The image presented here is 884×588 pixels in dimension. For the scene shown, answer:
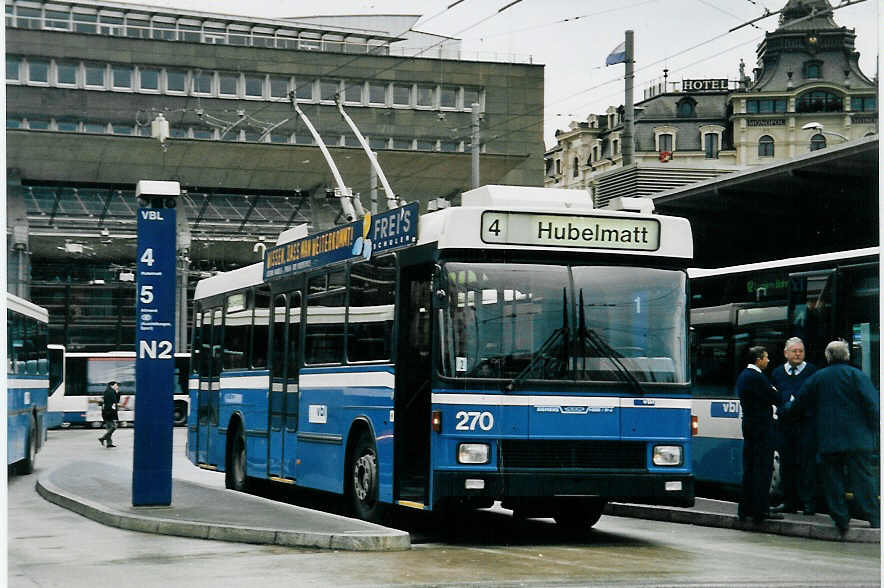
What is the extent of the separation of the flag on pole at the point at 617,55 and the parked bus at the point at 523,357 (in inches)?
647

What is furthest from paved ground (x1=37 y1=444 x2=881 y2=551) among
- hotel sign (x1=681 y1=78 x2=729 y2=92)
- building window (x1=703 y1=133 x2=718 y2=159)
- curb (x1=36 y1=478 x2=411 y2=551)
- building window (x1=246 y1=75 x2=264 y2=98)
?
building window (x1=703 y1=133 x2=718 y2=159)

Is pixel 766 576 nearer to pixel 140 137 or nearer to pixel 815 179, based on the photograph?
pixel 815 179

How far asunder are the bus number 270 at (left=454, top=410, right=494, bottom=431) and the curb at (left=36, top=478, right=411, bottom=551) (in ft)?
3.15

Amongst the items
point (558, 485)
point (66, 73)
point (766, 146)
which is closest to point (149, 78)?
point (66, 73)

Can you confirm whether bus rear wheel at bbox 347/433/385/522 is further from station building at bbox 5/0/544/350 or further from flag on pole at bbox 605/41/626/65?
station building at bbox 5/0/544/350

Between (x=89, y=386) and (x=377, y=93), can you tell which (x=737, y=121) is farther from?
(x=89, y=386)

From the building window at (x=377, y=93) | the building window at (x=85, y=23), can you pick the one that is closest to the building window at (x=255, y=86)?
the building window at (x=377, y=93)

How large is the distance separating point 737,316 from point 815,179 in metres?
2.15

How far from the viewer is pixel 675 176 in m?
30.6

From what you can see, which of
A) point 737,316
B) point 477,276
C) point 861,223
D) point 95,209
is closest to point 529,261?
point 477,276

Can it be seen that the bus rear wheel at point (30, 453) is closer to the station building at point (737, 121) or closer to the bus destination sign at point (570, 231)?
the station building at point (737, 121)

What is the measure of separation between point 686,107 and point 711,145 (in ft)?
8.60

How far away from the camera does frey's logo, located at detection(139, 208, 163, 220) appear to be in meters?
13.8

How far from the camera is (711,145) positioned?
86.6m
